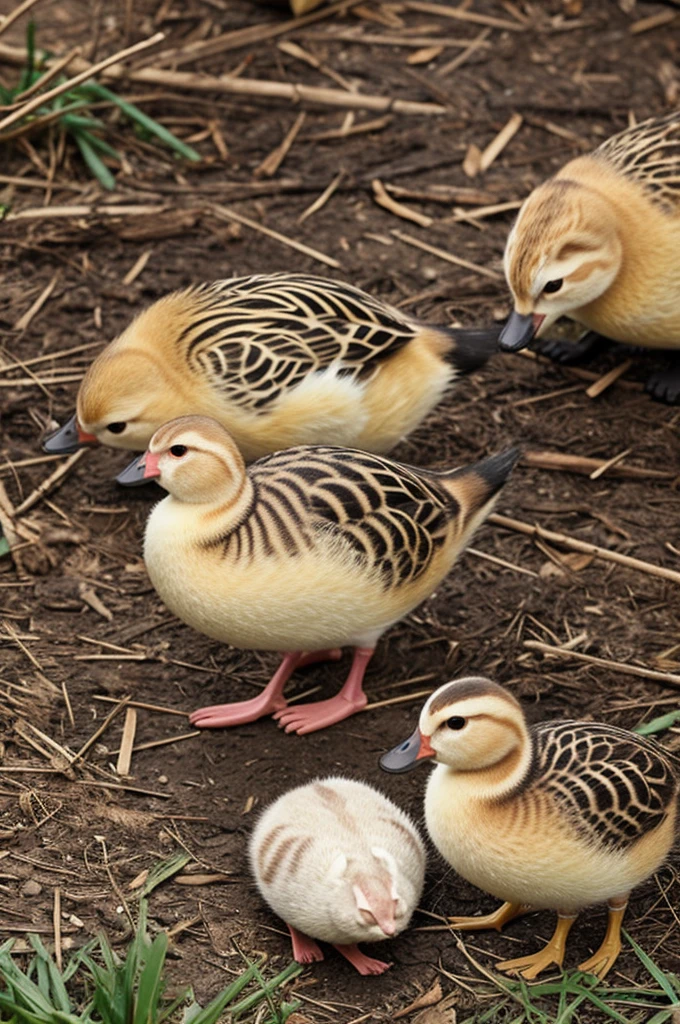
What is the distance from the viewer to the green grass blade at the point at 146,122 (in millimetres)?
6656

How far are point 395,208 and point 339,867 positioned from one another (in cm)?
353

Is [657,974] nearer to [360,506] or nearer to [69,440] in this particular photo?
[360,506]

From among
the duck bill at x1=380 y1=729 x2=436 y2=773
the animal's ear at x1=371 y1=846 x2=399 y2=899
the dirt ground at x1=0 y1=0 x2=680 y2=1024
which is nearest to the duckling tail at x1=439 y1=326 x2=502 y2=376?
the dirt ground at x1=0 y1=0 x2=680 y2=1024

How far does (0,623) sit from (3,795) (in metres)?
0.75

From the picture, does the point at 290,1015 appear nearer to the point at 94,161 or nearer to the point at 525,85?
the point at 94,161

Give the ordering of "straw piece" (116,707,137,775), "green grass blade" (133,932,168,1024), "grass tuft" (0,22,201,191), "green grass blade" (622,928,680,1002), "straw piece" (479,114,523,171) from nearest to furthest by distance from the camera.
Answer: "green grass blade" (133,932,168,1024), "green grass blade" (622,928,680,1002), "straw piece" (116,707,137,775), "grass tuft" (0,22,201,191), "straw piece" (479,114,523,171)

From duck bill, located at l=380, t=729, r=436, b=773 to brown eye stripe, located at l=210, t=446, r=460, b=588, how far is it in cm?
67

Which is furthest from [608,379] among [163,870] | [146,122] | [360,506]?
[163,870]

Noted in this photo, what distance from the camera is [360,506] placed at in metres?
4.39

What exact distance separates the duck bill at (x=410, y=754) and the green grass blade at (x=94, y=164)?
3557 mm

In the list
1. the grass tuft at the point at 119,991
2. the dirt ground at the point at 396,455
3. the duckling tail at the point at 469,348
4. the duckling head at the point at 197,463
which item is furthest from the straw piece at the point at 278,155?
the grass tuft at the point at 119,991

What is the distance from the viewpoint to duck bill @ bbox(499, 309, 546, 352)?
17.5 feet

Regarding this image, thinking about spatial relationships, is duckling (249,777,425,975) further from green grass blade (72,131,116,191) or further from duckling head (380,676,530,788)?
green grass blade (72,131,116,191)

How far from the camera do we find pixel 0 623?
4797mm
